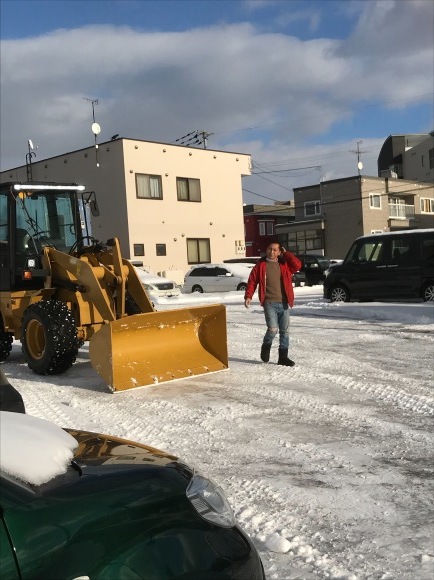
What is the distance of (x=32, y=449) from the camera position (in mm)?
2033

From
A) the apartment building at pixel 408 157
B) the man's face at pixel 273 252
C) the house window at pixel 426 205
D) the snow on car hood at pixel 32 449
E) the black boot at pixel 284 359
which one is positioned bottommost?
the black boot at pixel 284 359

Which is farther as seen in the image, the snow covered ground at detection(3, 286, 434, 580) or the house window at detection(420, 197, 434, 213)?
the house window at detection(420, 197, 434, 213)

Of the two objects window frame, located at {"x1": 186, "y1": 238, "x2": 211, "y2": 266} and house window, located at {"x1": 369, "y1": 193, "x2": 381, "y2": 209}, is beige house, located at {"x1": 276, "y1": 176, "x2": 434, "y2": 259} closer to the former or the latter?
house window, located at {"x1": 369, "y1": 193, "x2": 381, "y2": 209}

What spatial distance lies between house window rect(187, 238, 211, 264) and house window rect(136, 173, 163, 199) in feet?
10.9

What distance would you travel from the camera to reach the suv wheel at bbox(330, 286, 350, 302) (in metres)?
16.5

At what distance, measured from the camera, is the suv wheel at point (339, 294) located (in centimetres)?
1651

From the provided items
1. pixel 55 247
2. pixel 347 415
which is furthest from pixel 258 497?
pixel 55 247

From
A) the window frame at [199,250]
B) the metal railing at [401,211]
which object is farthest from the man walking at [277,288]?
the metal railing at [401,211]

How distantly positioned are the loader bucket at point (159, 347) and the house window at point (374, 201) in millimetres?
43224

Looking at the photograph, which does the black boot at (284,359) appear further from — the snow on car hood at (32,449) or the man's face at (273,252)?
the snow on car hood at (32,449)

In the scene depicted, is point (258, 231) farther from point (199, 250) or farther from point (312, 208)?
point (199, 250)

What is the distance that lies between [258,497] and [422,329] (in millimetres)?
8431

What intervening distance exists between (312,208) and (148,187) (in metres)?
23.7

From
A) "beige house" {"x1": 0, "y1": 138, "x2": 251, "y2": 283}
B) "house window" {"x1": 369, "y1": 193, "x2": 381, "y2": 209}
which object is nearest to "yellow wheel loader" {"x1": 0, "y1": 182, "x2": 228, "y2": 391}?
"beige house" {"x1": 0, "y1": 138, "x2": 251, "y2": 283}
